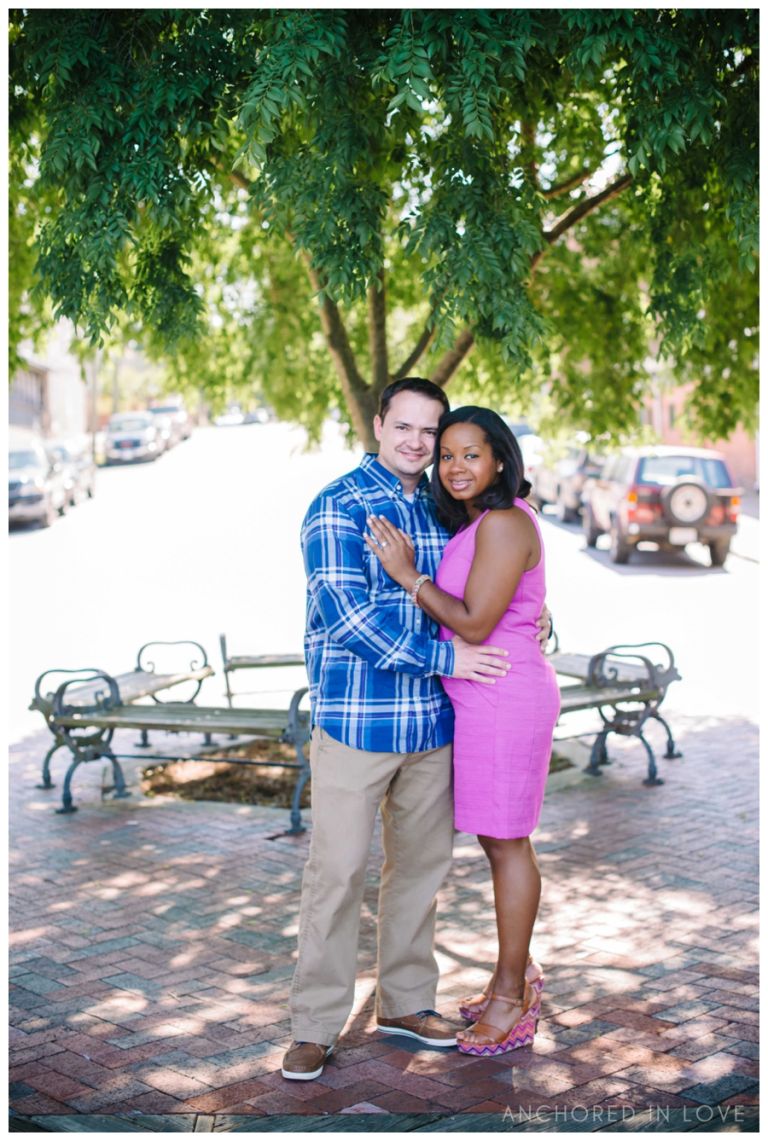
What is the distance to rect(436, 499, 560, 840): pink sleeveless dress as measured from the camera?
13.8ft

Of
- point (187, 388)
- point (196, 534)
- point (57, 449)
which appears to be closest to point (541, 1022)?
point (187, 388)

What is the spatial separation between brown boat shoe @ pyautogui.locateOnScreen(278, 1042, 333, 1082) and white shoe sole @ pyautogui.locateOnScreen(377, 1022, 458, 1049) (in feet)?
1.15

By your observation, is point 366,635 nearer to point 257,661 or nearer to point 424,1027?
point 424,1027

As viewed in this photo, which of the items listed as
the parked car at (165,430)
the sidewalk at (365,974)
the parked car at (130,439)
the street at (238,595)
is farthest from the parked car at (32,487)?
the parked car at (165,430)

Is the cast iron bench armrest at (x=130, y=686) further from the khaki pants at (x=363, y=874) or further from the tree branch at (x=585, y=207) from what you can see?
the khaki pants at (x=363, y=874)

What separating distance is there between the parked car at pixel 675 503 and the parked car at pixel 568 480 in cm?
377

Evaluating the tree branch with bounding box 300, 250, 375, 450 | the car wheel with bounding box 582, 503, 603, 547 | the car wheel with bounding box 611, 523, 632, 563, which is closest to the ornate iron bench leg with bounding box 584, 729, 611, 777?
the tree branch with bounding box 300, 250, 375, 450

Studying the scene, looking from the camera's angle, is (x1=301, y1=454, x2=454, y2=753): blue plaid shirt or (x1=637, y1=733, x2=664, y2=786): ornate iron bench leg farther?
(x1=637, y1=733, x2=664, y2=786): ornate iron bench leg

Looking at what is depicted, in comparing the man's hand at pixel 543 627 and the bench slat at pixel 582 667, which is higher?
the man's hand at pixel 543 627

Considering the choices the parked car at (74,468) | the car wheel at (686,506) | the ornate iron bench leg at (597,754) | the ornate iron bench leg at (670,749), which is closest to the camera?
the ornate iron bench leg at (597,754)

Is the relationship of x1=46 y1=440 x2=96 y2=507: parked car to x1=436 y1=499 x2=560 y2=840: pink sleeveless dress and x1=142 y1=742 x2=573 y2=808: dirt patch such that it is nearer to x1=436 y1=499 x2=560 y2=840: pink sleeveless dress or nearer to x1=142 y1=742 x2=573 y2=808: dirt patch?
x1=142 y1=742 x2=573 y2=808: dirt patch

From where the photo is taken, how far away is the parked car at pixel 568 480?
2534cm

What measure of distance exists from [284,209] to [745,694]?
7034 millimetres

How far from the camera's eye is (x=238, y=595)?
55.9ft
